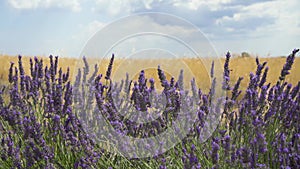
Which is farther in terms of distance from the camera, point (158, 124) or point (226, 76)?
point (226, 76)

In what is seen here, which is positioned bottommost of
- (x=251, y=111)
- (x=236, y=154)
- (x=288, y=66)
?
(x=236, y=154)

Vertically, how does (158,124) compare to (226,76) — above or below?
below

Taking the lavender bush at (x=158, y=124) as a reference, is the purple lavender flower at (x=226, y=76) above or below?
above

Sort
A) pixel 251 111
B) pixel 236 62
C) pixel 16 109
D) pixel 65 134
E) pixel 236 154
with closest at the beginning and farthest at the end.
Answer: pixel 236 154
pixel 251 111
pixel 65 134
pixel 16 109
pixel 236 62

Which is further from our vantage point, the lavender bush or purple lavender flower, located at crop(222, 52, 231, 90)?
purple lavender flower, located at crop(222, 52, 231, 90)

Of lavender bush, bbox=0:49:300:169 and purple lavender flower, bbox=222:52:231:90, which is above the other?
purple lavender flower, bbox=222:52:231:90

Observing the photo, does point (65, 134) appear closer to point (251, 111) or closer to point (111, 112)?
point (111, 112)

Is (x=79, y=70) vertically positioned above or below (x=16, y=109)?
above

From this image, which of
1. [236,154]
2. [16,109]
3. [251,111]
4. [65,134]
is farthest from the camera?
[16,109]

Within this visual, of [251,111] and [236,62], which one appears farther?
[236,62]

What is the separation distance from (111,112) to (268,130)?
2.98 ft

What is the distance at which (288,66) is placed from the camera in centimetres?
258

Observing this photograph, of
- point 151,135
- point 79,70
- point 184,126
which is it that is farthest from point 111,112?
point 79,70

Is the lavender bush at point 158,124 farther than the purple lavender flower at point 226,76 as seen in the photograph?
No
